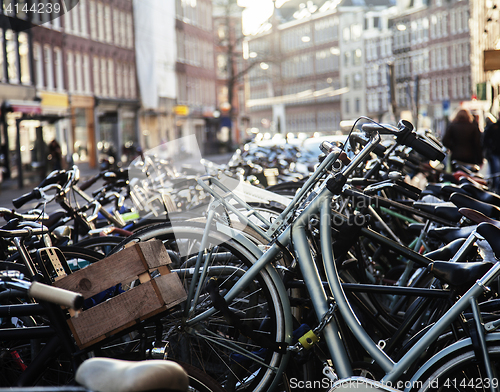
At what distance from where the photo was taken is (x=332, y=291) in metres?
2.53

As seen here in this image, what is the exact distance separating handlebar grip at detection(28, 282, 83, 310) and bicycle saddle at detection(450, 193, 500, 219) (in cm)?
224

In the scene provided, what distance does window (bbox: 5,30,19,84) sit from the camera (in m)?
25.4

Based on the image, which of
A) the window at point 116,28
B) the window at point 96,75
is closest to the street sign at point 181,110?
the window at point 116,28

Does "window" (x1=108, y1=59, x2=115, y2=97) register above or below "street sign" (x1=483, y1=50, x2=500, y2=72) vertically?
above

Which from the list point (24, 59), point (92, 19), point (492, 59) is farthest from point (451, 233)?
point (92, 19)

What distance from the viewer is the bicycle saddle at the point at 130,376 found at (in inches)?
51.4

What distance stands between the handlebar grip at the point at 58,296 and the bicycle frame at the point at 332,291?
0.92 meters

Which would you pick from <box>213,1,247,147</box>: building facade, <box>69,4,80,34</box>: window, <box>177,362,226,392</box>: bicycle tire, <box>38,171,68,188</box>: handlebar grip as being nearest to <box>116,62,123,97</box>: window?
<box>69,4,80,34</box>: window

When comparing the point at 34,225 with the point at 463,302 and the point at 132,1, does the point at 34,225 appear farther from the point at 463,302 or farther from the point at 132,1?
the point at 132,1

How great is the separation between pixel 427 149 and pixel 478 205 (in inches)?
35.8

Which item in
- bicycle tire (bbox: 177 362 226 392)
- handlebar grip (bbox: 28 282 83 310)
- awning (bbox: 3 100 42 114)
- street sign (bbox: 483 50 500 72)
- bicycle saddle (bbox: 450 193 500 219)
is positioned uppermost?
awning (bbox: 3 100 42 114)

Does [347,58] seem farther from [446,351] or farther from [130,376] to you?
[130,376]

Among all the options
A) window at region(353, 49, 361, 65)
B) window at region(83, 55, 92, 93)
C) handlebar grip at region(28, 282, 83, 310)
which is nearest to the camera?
handlebar grip at region(28, 282, 83, 310)

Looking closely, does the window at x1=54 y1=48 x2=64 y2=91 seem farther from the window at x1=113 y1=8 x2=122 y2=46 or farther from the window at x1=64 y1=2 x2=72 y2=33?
the window at x1=113 y1=8 x2=122 y2=46
